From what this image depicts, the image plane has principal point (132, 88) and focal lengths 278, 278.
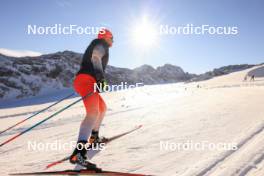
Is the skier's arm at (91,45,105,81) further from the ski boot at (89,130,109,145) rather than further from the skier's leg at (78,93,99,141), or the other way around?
the ski boot at (89,130,109,145)

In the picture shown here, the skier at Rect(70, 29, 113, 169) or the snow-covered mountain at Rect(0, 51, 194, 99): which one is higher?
the snow-covered mountain at Rect(0, 51, 194, 99)

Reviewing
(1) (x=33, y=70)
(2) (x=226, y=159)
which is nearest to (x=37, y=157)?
(2) (x=226, y=159)

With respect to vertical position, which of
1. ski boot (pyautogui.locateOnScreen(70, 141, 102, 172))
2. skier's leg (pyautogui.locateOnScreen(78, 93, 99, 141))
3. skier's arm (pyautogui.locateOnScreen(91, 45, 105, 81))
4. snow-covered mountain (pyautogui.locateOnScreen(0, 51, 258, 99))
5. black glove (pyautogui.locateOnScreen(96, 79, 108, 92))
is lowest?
ski boot (pyautogui.locateOnScreen(70, 141, 102, 172))

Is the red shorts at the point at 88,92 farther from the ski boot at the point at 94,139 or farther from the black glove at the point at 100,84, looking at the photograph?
the ski boot at the point at 94,139

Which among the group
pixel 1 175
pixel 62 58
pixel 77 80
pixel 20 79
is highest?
pixel 62 58

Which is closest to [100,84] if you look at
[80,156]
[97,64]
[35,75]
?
[97,64]

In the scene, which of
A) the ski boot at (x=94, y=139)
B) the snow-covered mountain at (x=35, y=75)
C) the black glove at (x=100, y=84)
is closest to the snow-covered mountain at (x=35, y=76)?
the snow-covered mountain at (x=35, y=75)

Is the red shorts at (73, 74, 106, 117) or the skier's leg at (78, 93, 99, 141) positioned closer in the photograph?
the skier's leg at (78, 93, 99, 141)

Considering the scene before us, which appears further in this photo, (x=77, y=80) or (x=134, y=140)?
(x=134, y=140)

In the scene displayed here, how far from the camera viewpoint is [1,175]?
3.99 metres

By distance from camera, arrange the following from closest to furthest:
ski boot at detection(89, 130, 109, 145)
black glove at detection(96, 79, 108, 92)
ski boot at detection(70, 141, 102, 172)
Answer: ski boot at detection(70, 141, 102, 172) < black glove at detection(96, 79, 108, 92) < ski boot at detection(89, 130, 109, 145)

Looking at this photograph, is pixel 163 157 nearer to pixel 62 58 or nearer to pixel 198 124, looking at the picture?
pixel 198 124

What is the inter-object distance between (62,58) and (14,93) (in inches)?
934

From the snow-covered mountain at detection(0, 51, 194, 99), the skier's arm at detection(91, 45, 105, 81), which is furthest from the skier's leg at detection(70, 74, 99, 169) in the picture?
the snow-covered mountain at detection(0, 51, 194, 99)
